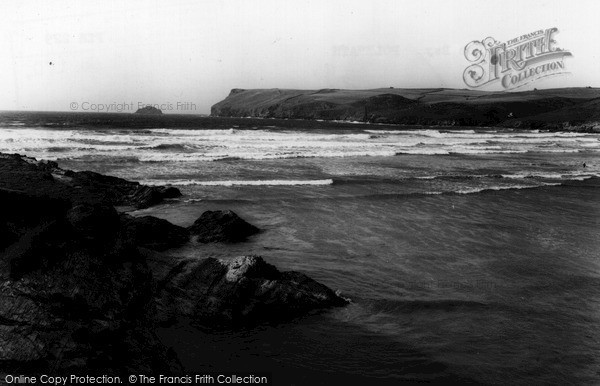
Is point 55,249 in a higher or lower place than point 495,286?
higher

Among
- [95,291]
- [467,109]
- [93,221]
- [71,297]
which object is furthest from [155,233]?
[467,109]

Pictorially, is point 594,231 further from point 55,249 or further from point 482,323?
point 55,249

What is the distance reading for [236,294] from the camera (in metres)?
7.66

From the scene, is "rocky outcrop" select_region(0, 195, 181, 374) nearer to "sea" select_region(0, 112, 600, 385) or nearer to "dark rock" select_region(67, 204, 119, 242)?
"dark rock" select_region(67, 204, 119, 242)

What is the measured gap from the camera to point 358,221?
15.3 meters

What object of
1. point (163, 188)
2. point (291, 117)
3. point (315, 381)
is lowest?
point (315, 381)

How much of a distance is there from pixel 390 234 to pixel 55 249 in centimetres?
995

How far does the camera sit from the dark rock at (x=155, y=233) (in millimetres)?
11055

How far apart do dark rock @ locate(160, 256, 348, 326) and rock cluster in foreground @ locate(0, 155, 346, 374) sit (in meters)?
0.02

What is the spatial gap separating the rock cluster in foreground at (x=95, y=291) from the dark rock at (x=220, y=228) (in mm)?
3727

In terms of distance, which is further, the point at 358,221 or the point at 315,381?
the point at 358,221

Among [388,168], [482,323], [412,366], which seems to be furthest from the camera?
[388,168]

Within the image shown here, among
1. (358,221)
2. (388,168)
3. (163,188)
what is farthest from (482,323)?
(388,168)

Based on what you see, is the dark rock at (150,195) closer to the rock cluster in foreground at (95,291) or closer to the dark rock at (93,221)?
the rock cluster in foreground at (95,291)
